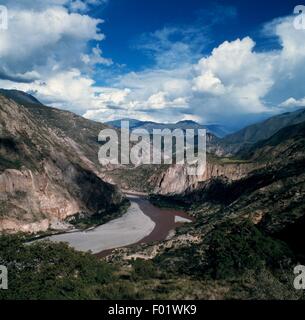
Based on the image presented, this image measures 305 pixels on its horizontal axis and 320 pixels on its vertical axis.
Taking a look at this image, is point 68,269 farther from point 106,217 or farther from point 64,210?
point 106,217

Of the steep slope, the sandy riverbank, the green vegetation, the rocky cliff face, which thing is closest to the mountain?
the steep slope

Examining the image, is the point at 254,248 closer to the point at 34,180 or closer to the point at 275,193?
the point at 275,193

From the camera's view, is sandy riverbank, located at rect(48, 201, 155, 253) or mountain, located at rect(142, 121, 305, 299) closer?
mountain, located at rect(142, 121, 305, 299)

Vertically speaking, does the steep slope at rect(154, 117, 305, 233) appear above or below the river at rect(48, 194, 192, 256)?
above

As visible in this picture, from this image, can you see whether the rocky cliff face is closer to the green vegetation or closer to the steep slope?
the steep slope

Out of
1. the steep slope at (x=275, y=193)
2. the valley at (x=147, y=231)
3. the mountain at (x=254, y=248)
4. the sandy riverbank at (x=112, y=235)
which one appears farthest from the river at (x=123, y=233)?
the mountain at (x=254, y=248)

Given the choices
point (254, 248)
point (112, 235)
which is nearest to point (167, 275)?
point (254, 248)
